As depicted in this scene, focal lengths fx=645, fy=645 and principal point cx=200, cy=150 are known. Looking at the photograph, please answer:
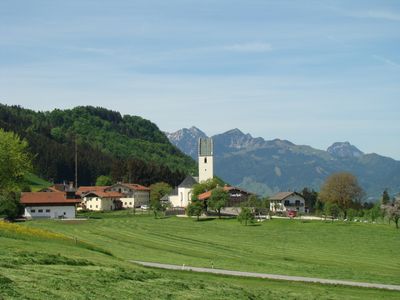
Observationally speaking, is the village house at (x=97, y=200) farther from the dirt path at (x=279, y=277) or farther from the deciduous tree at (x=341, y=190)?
the dirt path at (x=279, y=277)

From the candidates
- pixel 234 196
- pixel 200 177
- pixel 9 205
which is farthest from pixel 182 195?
pixel 9 205

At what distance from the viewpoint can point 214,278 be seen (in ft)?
128

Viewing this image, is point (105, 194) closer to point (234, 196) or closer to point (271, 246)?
point (234, 196)

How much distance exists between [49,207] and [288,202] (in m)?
54.9

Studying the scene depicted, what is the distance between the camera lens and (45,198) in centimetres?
12912

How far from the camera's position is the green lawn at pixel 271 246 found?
49719 millimetres

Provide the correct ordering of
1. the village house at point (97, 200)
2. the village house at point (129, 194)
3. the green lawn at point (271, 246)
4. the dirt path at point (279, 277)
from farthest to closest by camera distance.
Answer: the village house at point (129, 194) < the village house at point (97, 200) < the green lawn at point (271, 246) < the dirt path at point (279, 277)

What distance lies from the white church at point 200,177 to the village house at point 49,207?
4199cm

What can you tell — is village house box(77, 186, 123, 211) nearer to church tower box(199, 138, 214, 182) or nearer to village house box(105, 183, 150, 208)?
village house box(105, 183, 150, 208)

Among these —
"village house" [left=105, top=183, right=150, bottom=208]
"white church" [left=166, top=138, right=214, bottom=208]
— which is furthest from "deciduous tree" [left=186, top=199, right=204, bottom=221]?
"village house" [left=105, top=183, right=150, bottom=208]

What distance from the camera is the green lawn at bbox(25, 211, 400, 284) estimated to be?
4972 cm

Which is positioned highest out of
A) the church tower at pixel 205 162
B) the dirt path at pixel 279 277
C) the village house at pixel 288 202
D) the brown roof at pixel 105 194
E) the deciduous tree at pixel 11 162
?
the church tower at pixel 205 162

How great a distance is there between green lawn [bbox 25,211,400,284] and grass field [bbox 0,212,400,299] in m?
0.10

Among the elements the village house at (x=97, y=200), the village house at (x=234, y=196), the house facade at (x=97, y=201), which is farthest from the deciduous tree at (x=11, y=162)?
the house facade at (x=97, y=201)
